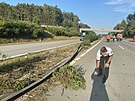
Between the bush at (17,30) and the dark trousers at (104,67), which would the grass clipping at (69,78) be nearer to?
the dark trousers at (104,67)

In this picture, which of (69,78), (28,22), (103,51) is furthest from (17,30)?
(103,51)

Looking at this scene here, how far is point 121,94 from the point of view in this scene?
19.7 ft

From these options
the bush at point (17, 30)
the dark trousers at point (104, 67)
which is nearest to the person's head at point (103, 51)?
the dark trousers at point (104, 67)

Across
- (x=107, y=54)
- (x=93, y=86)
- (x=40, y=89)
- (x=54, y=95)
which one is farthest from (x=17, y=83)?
(x=107, y=54)

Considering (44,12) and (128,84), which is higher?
(44,12)

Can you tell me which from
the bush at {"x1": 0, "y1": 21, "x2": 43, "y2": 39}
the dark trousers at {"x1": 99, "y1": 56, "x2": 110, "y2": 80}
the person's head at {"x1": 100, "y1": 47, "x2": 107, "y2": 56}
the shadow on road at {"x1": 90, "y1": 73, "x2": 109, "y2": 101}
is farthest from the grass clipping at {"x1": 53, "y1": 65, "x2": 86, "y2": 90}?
the bush at {"x1": 0, "y1": 21, "x2": 43, "y2": 39}

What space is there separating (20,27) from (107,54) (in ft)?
137

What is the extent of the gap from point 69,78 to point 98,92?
1.68 meters

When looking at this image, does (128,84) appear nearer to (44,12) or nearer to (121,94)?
(121,94)

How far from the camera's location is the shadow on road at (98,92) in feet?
18.3

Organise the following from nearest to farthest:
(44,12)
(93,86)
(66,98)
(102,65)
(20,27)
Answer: (66,98), (93,86), (102,65), (20,27), (44,12)

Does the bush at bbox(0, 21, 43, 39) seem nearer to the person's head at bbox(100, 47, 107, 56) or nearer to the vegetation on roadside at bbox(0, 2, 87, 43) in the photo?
the vegetation on roadside at bbox(0, 2, 87, 43)

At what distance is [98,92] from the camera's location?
20.2 feet

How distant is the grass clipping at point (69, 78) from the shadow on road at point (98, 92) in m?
0.40
